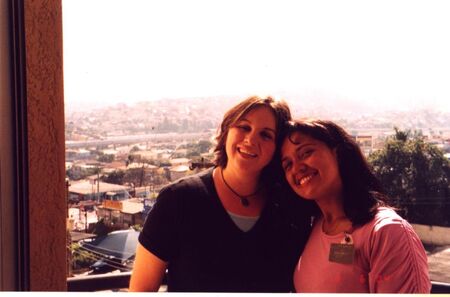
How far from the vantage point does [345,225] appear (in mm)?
1587

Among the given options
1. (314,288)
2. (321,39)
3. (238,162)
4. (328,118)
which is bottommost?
(314,288)

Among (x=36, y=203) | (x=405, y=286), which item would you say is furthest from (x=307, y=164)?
(x=36, y=203)

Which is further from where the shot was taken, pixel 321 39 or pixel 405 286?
pixel 321 39

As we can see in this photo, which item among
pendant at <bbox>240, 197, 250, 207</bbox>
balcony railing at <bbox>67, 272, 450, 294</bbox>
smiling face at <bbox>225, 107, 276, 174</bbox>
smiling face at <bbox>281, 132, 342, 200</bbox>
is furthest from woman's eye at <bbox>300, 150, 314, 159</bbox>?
balcony railing at <bbox>67, 272, 450, 294</bbox>

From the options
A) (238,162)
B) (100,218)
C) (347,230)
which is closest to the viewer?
(347,230)

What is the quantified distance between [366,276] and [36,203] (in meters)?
1.19

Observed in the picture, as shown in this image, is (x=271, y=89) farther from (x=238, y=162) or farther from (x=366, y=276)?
(x=366, y=276)

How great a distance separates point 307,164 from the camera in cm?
165

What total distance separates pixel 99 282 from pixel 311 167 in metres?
1.01

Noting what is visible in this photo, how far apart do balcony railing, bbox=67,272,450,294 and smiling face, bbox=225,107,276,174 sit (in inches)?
25.9

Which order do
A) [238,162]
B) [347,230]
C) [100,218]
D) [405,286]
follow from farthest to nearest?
[100,218] < [238,162] < [347,230] < [405,286]

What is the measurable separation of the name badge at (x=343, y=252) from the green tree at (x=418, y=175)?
37cm

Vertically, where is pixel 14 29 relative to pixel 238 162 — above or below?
above

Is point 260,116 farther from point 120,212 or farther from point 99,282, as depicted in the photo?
point 99,282
